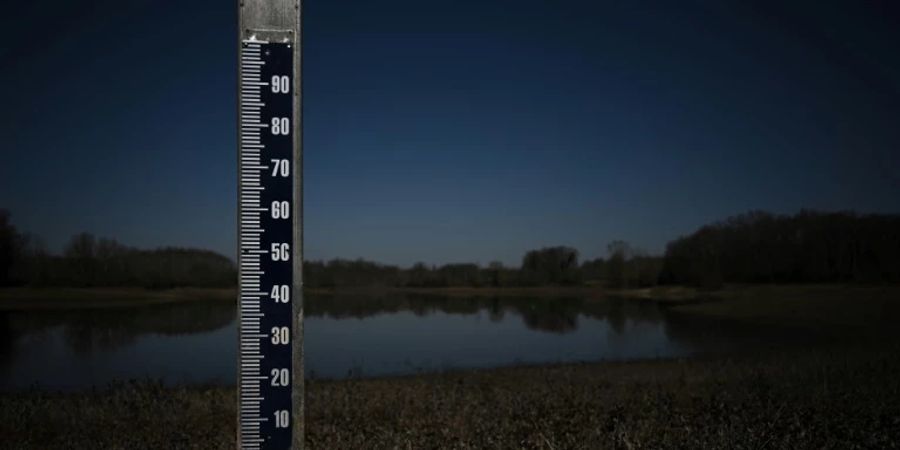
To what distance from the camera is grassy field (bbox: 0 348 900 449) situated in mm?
7035

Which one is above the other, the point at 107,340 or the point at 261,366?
the point at 261,366

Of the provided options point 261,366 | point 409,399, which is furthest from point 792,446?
point 409,399

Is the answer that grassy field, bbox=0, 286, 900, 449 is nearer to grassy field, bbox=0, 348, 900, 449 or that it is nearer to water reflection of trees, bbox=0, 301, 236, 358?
grassy field, bbox=0, 348, 900, 449

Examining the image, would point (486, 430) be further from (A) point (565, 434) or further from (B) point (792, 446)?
(B) point (792, 446)

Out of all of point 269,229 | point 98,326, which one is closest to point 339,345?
point 98,326

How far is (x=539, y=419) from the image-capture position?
359 inches

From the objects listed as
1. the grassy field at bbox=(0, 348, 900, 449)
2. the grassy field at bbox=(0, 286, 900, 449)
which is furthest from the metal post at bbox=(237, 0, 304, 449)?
the grassy field at bbox=(0, 348, 900, 449)

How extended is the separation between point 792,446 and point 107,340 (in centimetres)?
4651

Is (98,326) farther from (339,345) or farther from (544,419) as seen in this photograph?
(544,419)

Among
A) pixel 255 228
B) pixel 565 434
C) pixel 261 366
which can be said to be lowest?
pixel 565 434

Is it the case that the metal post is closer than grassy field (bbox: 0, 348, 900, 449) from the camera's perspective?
Yes

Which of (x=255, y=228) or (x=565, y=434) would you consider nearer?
(x=255, y=228)

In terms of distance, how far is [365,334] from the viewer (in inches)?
1972

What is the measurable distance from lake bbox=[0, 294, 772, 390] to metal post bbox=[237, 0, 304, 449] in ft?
53.9
